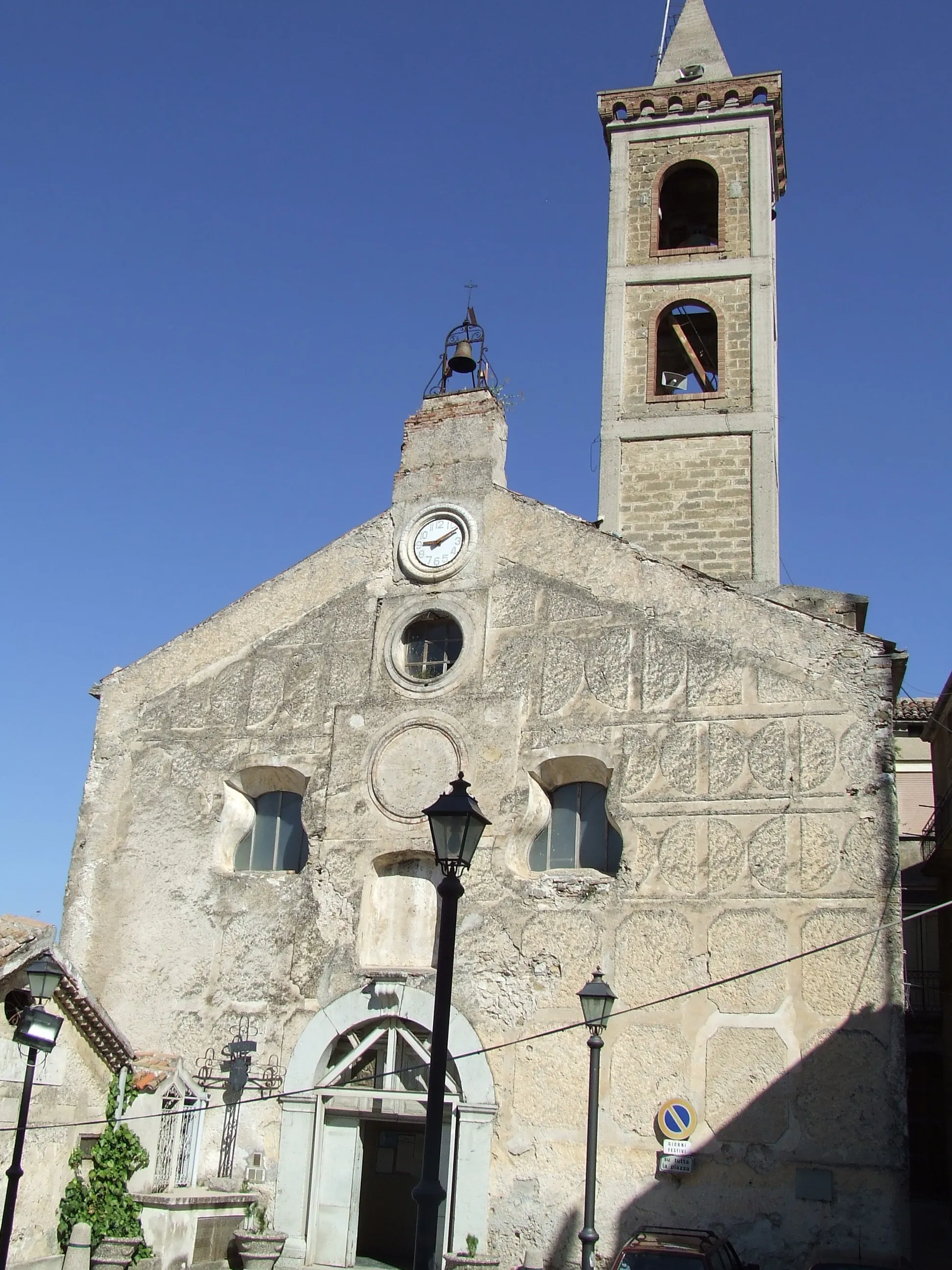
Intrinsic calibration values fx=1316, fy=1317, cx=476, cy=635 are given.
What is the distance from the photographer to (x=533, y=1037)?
14328 mm

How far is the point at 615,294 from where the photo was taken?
22312mm

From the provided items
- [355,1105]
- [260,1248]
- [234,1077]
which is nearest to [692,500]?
[355,1105]

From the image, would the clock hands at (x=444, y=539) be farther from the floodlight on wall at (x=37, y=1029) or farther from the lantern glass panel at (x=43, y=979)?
the floodlight on wall at (x=37, y=1029)

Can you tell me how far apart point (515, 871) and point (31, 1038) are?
5.52m

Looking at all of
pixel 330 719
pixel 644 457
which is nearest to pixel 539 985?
pixel 330 719

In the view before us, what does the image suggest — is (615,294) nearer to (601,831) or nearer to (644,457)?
(644,457)

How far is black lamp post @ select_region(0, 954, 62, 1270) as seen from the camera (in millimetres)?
11992

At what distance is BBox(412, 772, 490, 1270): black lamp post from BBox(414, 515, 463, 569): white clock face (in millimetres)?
8075

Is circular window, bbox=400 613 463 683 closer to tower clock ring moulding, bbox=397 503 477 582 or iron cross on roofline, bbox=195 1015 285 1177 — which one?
tower clock ring moulding, bbox=397 503 477 582

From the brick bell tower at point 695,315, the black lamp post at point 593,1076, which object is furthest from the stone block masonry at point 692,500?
the black lamp post at point 593,1076

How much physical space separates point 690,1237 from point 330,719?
7.64 m

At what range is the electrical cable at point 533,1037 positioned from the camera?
1342 cm

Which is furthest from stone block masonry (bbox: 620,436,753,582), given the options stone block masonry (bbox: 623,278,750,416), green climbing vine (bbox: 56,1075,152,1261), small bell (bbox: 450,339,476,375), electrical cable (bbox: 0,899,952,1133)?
green climbing vine (bbox: 56,1075,152,1261)

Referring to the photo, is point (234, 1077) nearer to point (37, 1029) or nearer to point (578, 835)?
point (37, 1029)
